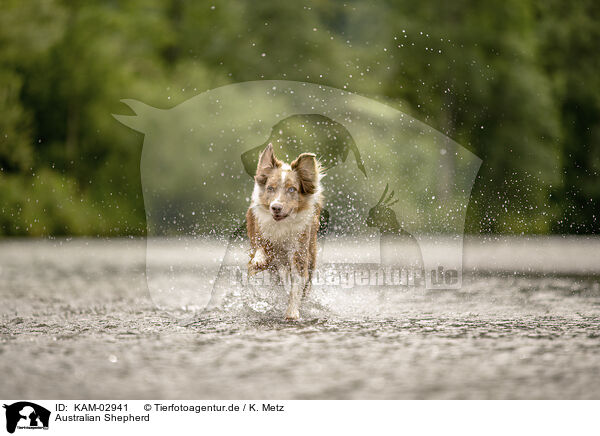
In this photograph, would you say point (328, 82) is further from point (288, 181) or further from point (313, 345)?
point (313, 345)

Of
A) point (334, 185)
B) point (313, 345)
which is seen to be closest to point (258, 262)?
point (313, 345)

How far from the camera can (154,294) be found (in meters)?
11.0

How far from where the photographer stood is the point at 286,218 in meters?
8.61

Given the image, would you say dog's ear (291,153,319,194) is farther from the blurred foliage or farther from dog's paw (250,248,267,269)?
the blurred foliage

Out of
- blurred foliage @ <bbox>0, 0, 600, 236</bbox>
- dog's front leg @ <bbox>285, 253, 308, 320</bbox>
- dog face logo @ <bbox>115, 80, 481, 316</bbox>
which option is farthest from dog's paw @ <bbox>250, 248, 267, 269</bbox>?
blurred foliage @ <bbox>0, 0, 600, 236</bbox>

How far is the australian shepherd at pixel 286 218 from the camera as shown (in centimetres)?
848

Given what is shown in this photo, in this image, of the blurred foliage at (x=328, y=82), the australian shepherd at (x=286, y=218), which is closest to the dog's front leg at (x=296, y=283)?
the australian shepherd at (x=286, y=218)

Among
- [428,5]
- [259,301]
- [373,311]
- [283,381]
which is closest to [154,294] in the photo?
[259,301]

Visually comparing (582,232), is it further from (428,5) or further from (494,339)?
(494,339)

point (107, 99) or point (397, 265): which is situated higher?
point (107, 99)

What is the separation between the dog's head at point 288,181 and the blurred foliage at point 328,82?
1194 cm
